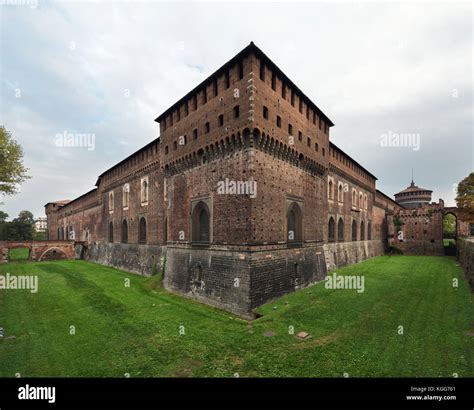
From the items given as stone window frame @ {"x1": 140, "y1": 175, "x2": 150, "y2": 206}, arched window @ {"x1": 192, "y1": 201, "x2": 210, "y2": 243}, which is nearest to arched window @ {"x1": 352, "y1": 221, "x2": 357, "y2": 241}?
arched window @ {"x1": 192, "y1": 201, "x2": 210, "y2": 243}

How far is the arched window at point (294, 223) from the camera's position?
16.4m

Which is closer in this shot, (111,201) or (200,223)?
(200,223)

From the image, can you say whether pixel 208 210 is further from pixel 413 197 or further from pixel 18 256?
pixel 413 197

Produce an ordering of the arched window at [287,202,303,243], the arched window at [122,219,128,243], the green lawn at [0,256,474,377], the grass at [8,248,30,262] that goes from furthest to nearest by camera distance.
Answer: the grass at [8,248,30,262], the arched window at [122,219,128,243], the arched window at [287,202,303,243], the green lawn at [0,256,474,377]

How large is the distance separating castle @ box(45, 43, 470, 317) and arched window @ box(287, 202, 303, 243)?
0.07 metres

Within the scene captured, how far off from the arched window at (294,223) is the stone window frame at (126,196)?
64.9ft

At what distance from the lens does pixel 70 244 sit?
39.9 m

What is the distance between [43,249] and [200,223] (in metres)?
34.8

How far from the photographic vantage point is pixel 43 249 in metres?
37.6

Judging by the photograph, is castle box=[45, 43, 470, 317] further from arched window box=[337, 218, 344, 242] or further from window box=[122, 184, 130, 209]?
window box=[122, 184, 130, 209]

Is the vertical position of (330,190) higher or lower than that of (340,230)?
higher

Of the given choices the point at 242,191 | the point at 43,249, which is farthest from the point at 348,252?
the point at 43,249

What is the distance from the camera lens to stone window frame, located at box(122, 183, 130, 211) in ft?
92.6

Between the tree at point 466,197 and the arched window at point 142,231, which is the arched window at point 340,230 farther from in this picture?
the arched window at point 142,231
